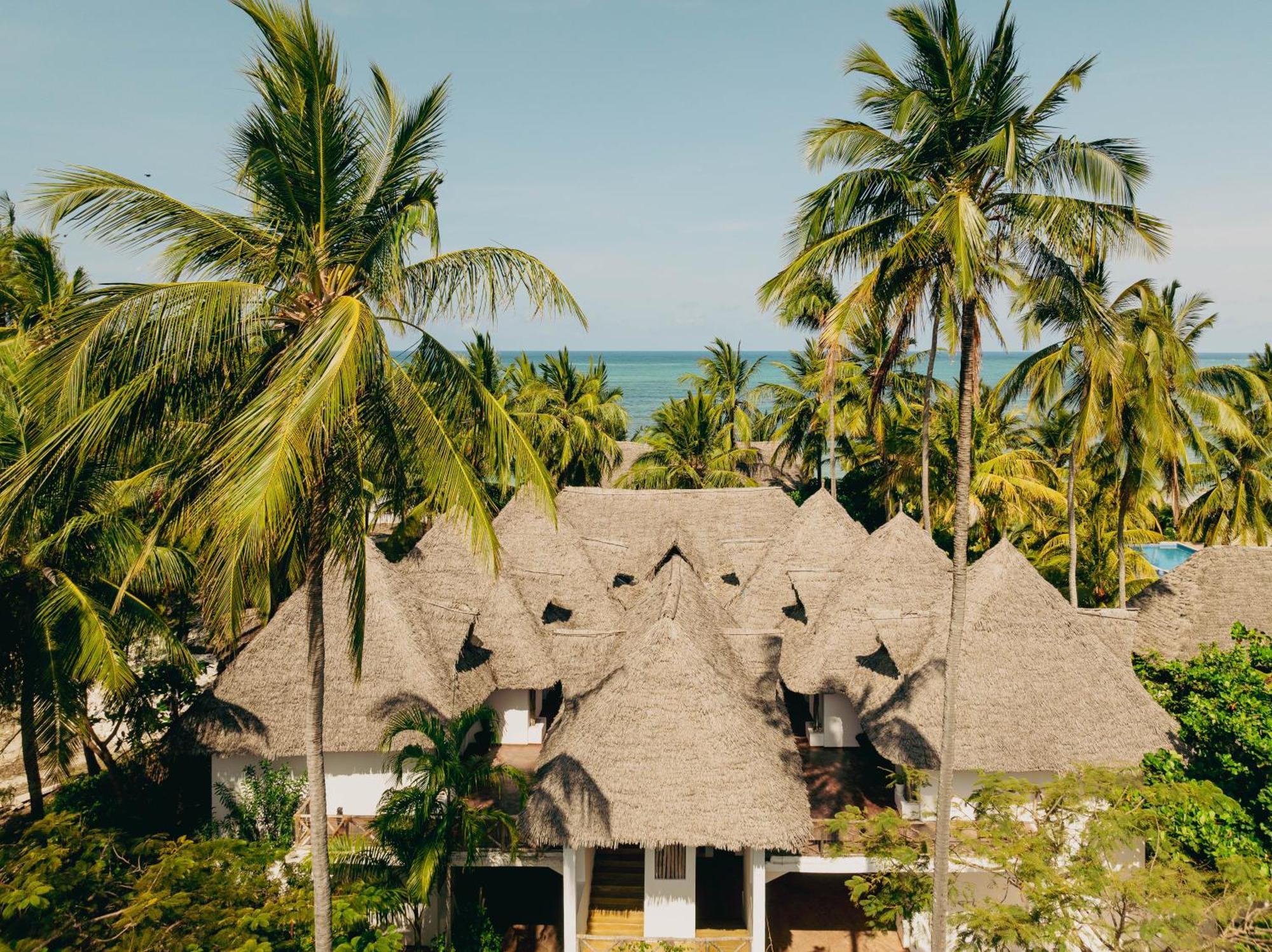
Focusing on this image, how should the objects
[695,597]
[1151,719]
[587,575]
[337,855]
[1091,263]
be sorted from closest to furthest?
[1091,263], [337,855], [1151,719], [695,597], [587,575]

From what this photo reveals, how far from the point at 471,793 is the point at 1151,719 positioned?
12.5m

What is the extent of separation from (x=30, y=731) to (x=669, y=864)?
9.73 m

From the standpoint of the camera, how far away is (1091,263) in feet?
30.7

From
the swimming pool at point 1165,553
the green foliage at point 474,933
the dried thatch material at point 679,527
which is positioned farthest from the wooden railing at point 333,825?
the swimming pool at point 1165,553

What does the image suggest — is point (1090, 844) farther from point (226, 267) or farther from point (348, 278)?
point (226, 267)

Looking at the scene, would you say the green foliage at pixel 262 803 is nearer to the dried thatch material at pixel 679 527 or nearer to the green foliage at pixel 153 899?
the green foliage at pixel 153 899

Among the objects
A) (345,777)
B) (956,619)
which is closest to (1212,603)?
(956,619)

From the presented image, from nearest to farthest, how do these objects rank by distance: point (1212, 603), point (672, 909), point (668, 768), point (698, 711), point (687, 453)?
1. point (668, 768)
2. point (698, 711)
3. point (672, 909)
4. point (1212, 603)
5. point (687, 453)

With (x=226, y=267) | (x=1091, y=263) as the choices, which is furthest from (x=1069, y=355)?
(x=226, y=267)

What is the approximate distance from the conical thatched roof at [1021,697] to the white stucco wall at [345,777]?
904cm

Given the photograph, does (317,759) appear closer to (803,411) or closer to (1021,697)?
(1021,697)

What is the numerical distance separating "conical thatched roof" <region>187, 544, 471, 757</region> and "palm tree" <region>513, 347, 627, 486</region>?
1160 centimetres

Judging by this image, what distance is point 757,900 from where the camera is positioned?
39.2ft

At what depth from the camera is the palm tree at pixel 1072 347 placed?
29.6ft
